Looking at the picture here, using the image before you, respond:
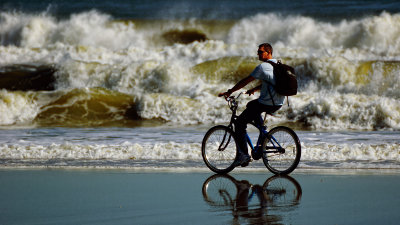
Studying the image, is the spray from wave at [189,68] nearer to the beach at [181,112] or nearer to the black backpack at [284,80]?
the beach at [181,112]

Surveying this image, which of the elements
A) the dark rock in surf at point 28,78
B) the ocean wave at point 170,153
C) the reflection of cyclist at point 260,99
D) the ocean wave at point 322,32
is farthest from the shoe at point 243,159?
the ocean wave at point 322,32

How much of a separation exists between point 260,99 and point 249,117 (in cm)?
29

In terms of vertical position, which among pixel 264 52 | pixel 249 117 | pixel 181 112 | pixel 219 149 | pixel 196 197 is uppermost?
pixel 264 52

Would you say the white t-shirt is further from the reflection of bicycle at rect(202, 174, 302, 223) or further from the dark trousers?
the reflection of bicycle at rect(202, 174, 302, 223)

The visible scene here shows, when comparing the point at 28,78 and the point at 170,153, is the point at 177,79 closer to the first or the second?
the point at 28,78

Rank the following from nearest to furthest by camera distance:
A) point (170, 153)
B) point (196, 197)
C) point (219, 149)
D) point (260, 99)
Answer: point (196, 197) < point (260, 99) < point (219, 149) < point (170, 153)

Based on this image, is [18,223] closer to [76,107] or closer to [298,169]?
[298,169]

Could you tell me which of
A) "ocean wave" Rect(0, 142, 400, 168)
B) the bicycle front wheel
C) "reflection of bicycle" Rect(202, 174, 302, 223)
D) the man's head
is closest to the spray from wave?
"ocean wave" Rect(0, 142, 400, 168)

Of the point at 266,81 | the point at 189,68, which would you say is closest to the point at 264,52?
the point at 266,81

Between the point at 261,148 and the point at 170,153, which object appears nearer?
the point at 261,148

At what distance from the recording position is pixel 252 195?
599 cm

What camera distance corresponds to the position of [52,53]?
94.4 feet

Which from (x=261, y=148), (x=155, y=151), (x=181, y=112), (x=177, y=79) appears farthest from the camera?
(x=177, y=79)

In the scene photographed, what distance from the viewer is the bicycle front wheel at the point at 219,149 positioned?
7.66 metres
